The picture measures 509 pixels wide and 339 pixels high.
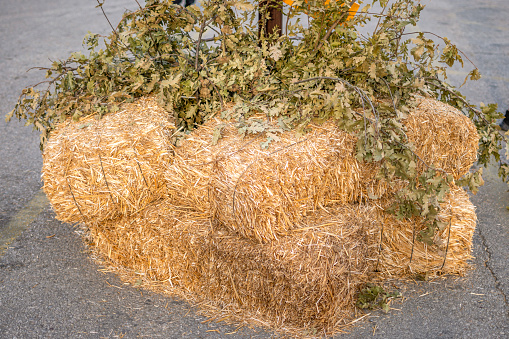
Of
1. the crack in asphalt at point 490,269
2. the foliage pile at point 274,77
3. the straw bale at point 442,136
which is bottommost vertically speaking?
the crack in asphalt at point 490,269

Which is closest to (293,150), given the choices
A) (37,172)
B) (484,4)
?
(37,172)

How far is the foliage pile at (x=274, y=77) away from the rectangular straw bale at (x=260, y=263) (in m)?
0.46

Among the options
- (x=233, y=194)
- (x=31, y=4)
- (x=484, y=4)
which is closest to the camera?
(x=233, y=194)

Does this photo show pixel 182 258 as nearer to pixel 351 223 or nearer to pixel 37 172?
pixel 351 223

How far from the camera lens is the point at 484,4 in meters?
11.8

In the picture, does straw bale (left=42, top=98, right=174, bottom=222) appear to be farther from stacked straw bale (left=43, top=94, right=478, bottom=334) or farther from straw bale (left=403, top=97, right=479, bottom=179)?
straw bale (left=403, top=97, right=479, bottom=179)

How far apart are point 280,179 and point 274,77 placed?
953 millimetres

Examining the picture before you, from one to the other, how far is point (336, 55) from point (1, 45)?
6807 millimetres

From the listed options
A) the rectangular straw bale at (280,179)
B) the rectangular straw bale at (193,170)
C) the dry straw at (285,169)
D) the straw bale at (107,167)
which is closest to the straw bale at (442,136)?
the dry straw at (285,169)

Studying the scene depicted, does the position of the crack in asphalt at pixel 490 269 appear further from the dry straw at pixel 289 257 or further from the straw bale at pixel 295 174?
the straw bale at pixel 295 174

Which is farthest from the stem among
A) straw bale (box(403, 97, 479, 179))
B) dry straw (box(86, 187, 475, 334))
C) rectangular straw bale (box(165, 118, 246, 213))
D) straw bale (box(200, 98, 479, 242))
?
dry straw (box(86, 187, 475, 334))

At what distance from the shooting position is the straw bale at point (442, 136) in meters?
2.80

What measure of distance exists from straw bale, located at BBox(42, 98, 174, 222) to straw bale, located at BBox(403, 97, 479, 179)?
1526 millimetres

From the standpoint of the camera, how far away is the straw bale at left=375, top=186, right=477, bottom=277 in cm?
293
